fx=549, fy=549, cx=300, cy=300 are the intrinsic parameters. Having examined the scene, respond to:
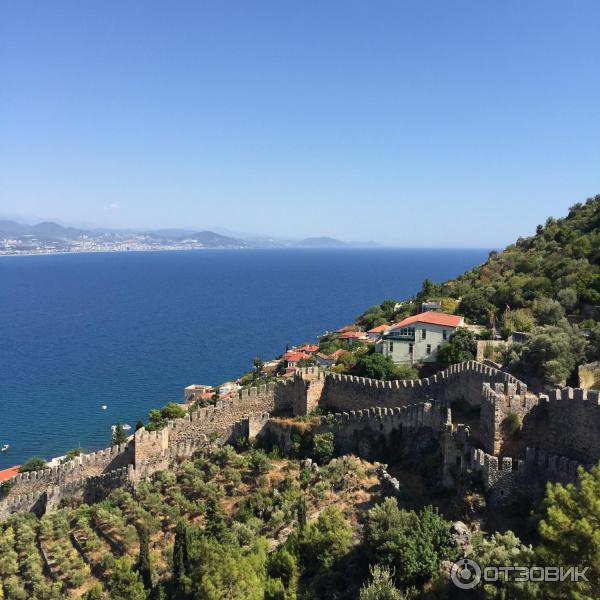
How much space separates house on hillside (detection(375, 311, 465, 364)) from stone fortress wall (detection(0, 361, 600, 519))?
21.5 feet

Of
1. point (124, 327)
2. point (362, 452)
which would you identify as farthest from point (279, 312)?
point (362, 452)

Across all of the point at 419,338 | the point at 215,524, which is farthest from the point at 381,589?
the point at 419,338

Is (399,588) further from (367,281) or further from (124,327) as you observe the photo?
(367,281)

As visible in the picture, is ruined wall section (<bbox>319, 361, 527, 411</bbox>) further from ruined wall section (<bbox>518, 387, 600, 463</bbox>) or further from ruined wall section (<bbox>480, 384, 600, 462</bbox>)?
ruined wall section (<bbox>518, 387, 600, 463</bbox>)

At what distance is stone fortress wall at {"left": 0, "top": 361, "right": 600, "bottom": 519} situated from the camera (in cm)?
1766

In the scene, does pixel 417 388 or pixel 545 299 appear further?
pixel 545 299

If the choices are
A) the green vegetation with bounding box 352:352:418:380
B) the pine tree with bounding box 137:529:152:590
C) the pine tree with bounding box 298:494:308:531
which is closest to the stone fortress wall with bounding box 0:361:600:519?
the green vegetation with bounding box 352:352:418:380

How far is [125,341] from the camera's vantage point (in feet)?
310

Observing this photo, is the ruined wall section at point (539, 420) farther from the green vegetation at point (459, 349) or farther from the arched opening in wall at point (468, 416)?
the green vegetation at point (459, 349)

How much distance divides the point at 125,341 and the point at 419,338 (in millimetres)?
72231

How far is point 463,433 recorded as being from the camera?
1970cm

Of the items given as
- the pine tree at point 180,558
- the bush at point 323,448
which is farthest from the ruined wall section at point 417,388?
the pine tree at point 180,558

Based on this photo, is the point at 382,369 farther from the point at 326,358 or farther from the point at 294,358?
the point at 294,358
